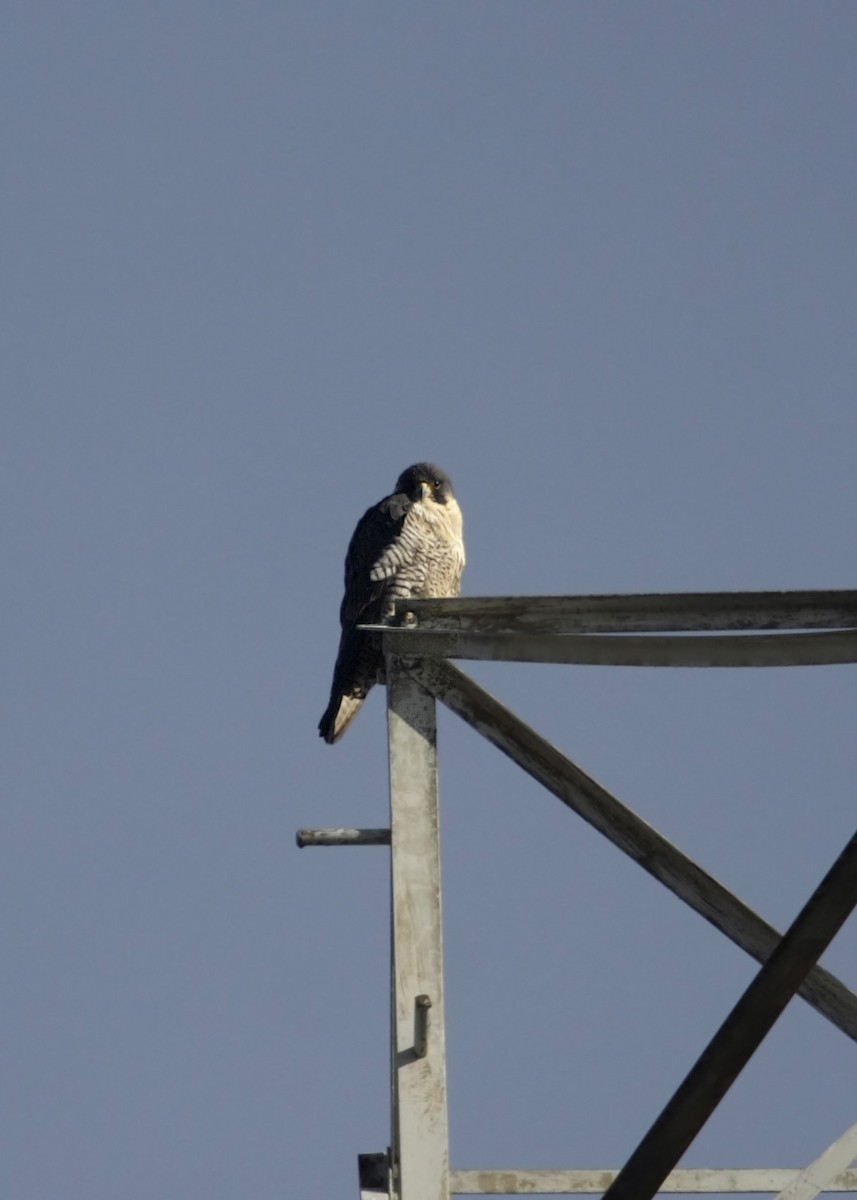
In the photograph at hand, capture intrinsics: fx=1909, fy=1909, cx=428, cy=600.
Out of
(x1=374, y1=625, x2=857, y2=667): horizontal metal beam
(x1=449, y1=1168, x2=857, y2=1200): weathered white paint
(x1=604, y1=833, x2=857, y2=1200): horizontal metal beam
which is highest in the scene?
(x1=374, y1=625, x2=857, y2=667): horizontal metal beam

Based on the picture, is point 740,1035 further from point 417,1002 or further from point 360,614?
point 360,614

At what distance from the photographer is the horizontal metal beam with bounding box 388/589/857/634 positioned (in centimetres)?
418

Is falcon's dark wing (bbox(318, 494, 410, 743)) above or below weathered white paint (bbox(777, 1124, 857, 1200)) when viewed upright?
above

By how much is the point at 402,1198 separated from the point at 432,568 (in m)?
5.57

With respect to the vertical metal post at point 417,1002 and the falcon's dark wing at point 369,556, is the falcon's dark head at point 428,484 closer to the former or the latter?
the falcon's dark wing at point 369,556

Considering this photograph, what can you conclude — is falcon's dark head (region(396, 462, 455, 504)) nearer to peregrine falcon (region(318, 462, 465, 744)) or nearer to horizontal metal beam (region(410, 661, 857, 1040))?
peregrine falcon (region(318, 462, 465, 744))

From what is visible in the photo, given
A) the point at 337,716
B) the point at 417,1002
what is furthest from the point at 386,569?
the point at 417,1002

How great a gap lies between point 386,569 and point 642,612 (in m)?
5.10

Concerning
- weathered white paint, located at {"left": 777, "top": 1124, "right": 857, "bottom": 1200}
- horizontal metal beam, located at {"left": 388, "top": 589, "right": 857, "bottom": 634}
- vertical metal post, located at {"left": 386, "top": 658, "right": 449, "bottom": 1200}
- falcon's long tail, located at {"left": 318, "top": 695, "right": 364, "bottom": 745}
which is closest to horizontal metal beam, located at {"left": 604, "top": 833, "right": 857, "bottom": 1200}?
vertical metal post, located at {"left": 386, "top": 658, "right": 449, "bottom": 1200}

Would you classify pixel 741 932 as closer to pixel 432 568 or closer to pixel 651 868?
pixel 651 868

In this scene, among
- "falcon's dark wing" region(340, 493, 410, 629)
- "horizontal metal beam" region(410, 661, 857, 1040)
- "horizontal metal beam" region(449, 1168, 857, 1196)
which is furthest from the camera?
"falcon's dark wing" region(340, 493, 410, 629)

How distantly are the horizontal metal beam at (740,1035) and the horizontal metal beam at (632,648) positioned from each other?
3.03 feet

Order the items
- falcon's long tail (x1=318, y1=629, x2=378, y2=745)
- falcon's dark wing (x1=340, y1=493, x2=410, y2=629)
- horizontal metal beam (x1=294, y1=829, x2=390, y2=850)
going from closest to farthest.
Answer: horizontal metal beam (x1=294, y1=829, x2=390, y2=850), falcon's long tail (x1=318, y1=629, x2=378, y2=745), falcon's dark wing (x1=340, y1=493, x2=410, y2=629)

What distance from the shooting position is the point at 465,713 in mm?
4344
